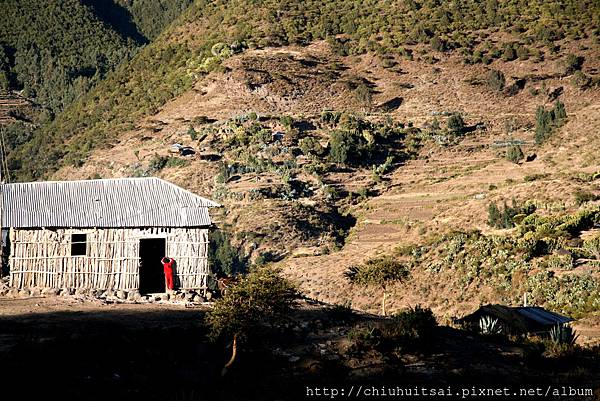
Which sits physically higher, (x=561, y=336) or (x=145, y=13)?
(x=145, y=13)

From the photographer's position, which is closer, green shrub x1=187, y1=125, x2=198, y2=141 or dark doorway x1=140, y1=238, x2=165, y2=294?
dark doorway x1=140, y1=238, x2=165, y2=294

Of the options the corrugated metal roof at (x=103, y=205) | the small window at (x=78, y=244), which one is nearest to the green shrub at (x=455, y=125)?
the corrugated metal roof at (x=103, y=205)

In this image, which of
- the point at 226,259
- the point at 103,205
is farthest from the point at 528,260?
the point at 103,205

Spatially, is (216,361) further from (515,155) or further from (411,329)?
(515,155)

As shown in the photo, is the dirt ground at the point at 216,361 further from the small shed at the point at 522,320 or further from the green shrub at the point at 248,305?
the small shed at the point at 522,320

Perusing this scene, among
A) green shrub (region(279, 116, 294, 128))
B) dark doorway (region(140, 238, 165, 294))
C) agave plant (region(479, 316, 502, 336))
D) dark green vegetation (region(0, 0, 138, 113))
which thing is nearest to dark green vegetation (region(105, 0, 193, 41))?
dark green vegetation (region(0, 0, 138, 113))

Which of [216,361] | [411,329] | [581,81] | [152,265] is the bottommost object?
[216,361]

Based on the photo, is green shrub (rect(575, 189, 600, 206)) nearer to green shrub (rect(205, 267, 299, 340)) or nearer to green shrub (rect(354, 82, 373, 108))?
green shrub (rect(354, 82, 373, 108))

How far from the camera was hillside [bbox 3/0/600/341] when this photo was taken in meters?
33.1

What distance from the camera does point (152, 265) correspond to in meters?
24.4

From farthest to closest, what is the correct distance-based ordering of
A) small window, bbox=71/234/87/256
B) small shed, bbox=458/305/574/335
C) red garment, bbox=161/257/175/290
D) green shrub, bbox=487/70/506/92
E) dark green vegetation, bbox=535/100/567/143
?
green shrub, bbox=487/70/506/92
dark green vegetation, bbox=535/100/567/143
small window, bbox=71/234/87/256
red garment, bbox=161/257/175/290
small shed, bbox=458/305/574/335

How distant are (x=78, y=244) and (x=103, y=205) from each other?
1.51 metres

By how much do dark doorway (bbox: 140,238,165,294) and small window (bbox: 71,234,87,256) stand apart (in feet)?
6.20

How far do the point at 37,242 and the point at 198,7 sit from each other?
6082cm
